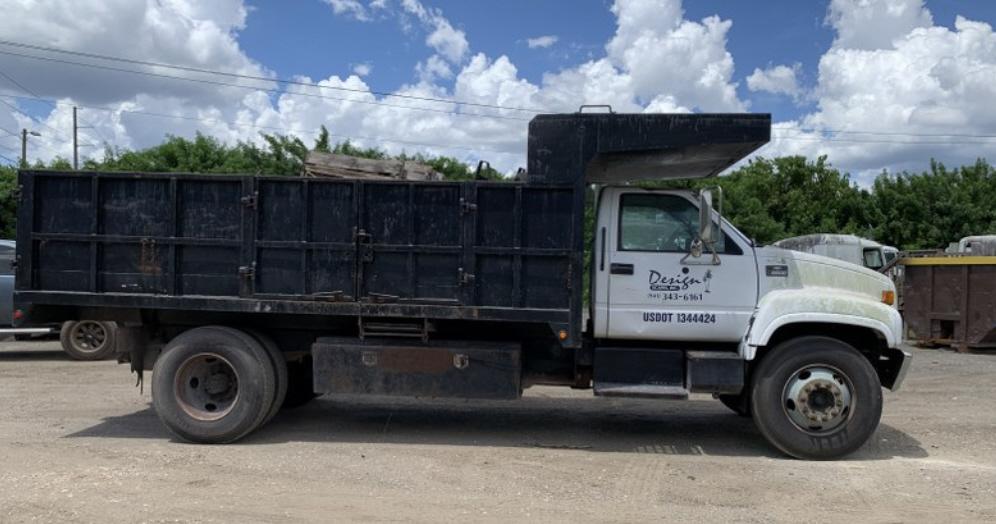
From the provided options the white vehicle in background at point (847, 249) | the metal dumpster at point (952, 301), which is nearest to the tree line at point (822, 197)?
the white vehicle in background at point (847, 249)

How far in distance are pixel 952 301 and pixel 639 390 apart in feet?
37.4

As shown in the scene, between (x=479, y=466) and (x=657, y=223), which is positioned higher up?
(x=657, y=223)

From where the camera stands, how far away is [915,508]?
5.72m

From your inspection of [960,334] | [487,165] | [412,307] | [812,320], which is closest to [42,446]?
[412,307]

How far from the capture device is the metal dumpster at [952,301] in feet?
50.3

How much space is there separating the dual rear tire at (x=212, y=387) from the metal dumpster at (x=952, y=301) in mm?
13461

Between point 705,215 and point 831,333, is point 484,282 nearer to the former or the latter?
point 705,215

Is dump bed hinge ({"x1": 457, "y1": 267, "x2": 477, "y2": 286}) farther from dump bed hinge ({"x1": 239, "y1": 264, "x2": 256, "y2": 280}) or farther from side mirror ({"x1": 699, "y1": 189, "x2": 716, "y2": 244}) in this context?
side mirror ({"x1": 699, "y1": 189, "x2": 716, "y2": 244})

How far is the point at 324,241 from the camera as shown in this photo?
281 inches

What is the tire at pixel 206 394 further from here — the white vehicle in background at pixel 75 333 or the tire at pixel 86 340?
the tire at pixel 86 340

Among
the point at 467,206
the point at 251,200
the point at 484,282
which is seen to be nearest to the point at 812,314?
the point at 484,282

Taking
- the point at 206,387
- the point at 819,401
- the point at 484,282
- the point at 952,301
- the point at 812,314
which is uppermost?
the point at 484,282

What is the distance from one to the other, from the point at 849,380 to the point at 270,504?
15.7 ft

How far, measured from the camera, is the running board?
7.16 m
